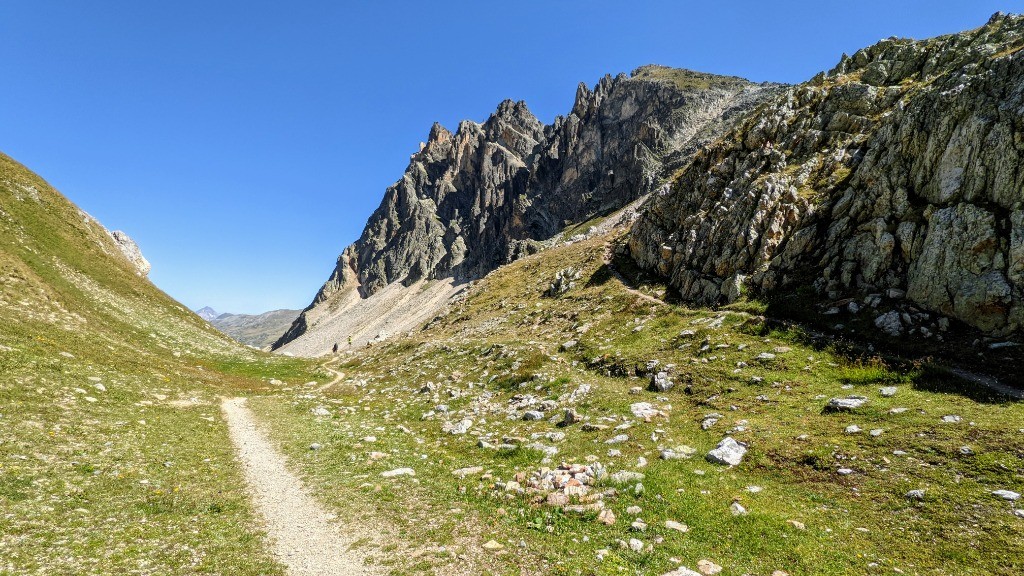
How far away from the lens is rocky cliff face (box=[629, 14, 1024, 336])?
19.9m

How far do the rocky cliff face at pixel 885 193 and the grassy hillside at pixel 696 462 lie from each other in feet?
17.6

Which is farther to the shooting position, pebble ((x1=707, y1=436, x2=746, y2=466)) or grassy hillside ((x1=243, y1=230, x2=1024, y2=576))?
pebble ((x1=707, y1=436, x2=746, y2=466))

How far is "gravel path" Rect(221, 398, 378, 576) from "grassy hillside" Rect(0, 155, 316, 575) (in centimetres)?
51

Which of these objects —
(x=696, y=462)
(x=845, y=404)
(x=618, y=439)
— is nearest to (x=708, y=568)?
(x=696, y=462)

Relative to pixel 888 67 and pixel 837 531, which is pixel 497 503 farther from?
pixel 888 67

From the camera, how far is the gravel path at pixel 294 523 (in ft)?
32.0

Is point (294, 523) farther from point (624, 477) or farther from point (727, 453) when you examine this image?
point (727, 453)

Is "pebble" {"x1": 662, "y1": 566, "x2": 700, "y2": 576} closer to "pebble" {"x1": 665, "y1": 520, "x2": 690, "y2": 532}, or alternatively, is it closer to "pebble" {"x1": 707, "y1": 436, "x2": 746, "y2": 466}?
"pebble" {"x1": 665, "y1": 520, "x2": 690, "y2": 532}

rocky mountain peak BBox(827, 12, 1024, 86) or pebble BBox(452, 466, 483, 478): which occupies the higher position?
rocky mountain peak BBox(827, 12, 1024, 86)

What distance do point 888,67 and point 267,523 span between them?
54.4 metres

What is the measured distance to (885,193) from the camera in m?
25.1

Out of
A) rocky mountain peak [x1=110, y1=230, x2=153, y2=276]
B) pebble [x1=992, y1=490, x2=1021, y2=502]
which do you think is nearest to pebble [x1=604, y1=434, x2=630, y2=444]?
pebble [x1=992, y1=490, x2=1021, y2=502]

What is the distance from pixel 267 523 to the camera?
11594mm

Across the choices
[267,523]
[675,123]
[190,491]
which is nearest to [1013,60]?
[267,523]
